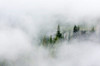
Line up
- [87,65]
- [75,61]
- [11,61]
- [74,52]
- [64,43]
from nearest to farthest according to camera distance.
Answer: [87,65], [75,61], [74,52], [64,43], [11,61]

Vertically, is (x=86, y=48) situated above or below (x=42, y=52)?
above

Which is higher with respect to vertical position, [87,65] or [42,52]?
[87,65]

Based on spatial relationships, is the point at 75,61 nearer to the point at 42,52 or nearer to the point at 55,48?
the point at 55,48

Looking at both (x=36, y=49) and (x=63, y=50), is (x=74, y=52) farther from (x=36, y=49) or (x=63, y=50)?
(x=36, y=49)

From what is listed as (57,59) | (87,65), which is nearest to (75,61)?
(87,65)

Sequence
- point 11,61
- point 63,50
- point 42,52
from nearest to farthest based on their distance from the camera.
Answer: point 63,50, point 42,52, point 11,61

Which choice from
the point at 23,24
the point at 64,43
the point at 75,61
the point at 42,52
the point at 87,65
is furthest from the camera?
the point at 23,24

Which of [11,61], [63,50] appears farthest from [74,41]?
[11,61]

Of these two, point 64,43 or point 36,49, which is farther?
point 36,49

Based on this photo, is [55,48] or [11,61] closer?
[55,48]
